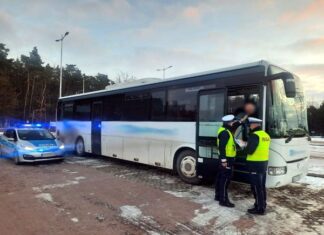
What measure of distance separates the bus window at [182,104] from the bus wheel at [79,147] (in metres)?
6.57

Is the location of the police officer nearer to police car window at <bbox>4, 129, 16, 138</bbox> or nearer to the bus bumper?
the bus bumper

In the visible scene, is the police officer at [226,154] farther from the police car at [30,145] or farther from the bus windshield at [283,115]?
the police car at [30,145]

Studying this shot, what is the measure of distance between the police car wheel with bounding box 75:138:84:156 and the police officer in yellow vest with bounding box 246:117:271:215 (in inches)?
391

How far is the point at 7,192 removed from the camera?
7590 mm

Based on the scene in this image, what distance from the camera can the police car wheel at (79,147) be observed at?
14617 mm

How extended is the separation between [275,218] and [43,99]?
5885 cm

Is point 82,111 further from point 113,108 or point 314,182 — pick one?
point 314,182

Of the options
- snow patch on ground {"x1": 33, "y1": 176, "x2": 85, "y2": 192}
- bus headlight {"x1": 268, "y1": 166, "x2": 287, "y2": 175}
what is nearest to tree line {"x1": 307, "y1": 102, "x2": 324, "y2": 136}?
bus headlight {"x1": 268, "y1": 166, "x2": 287, "y2": 175}

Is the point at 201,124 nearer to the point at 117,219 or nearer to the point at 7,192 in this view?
the point at 117,219

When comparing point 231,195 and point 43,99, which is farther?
point 43,99

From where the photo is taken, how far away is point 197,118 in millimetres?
8398

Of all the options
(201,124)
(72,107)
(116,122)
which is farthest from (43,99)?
(201,124)

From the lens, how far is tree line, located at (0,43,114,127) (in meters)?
56.2

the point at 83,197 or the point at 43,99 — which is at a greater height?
the point at 43,99
